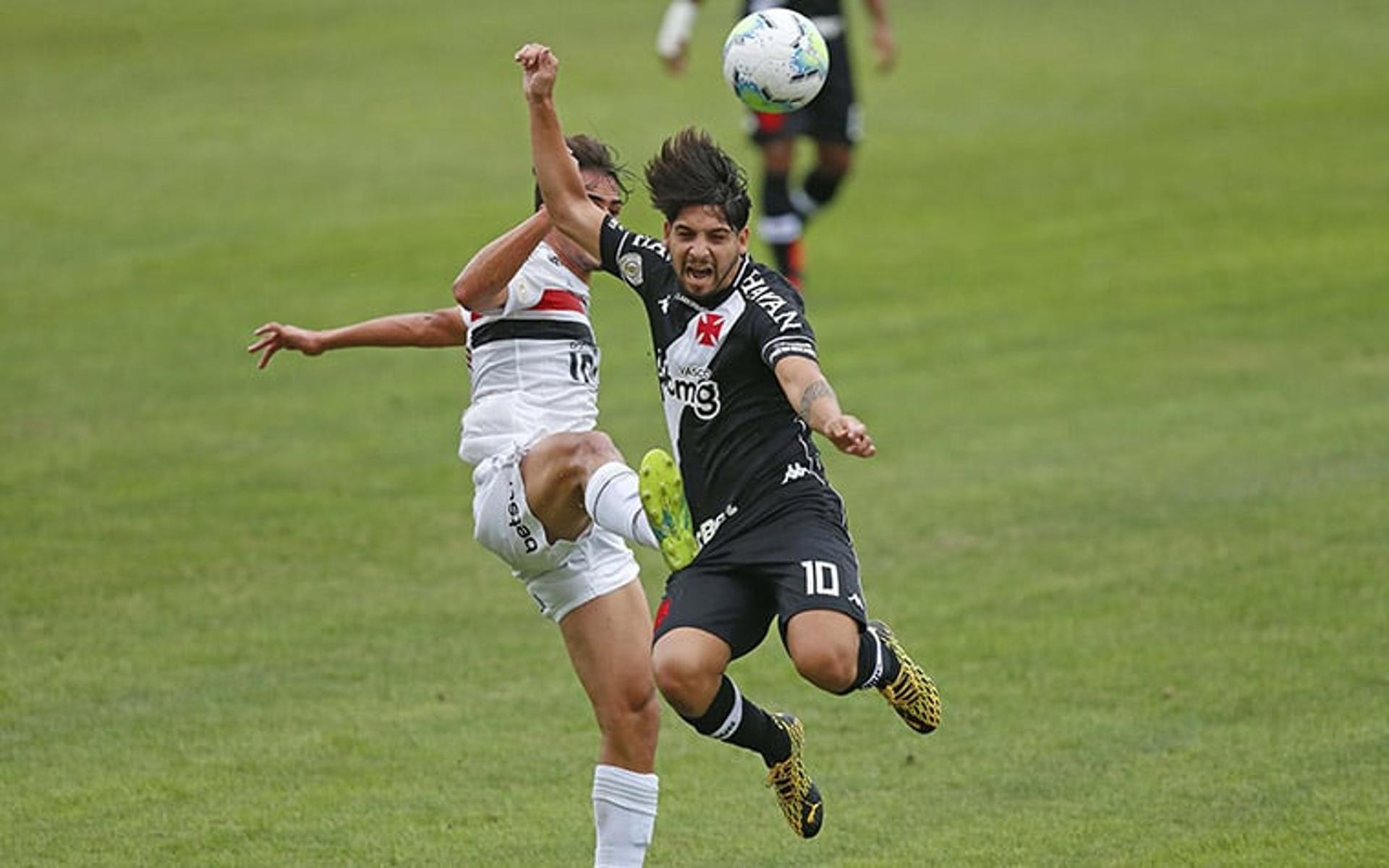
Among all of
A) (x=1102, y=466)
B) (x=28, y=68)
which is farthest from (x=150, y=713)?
(x=28, y=68)

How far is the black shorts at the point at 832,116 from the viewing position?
19750 mm

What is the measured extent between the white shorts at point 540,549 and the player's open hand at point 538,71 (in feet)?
4.49

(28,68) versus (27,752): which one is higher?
(28,68)

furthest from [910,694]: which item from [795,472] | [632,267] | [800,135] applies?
[800,135]

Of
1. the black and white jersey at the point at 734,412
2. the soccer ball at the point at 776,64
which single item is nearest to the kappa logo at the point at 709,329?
the black and white jersey at the point at 734,412

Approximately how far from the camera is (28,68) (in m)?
32.3

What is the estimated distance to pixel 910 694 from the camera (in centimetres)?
809

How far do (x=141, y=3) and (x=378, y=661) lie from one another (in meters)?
29.3

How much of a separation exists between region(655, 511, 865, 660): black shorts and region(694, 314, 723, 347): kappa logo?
667 mm

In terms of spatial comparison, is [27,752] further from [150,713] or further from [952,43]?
[952,43]

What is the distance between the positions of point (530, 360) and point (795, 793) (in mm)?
1982

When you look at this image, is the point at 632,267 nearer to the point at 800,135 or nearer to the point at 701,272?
the point at 701,272

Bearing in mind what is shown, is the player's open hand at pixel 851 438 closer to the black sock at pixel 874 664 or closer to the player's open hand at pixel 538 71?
the black sock at pixel 874 664

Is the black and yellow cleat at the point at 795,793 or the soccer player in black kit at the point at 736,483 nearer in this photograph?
the soccer player in black kit at the point at 736,483
